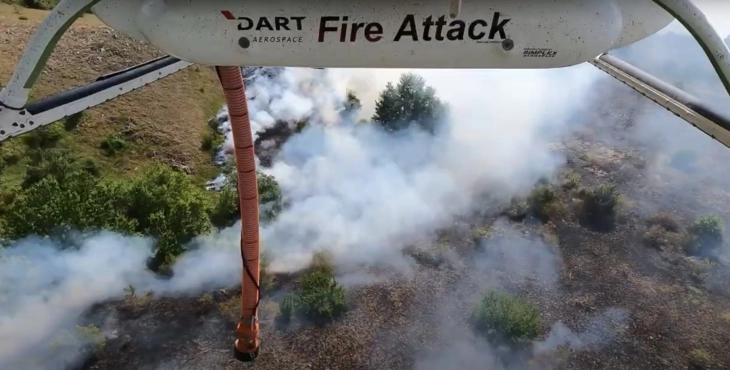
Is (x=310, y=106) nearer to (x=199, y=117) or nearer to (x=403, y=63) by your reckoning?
(x=199, y=117)

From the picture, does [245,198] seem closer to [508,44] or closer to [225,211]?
[508,44]

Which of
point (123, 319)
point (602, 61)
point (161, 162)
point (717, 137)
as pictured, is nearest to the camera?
point (717, 137)

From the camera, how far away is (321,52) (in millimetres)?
3914

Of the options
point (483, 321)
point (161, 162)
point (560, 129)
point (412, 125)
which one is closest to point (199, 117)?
point (161, 162)

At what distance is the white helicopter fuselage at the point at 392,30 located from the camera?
3.68m

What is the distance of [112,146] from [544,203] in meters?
12.5

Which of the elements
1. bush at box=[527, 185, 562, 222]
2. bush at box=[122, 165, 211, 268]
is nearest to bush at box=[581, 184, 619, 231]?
bush at box=[527, 185, 562, 222]

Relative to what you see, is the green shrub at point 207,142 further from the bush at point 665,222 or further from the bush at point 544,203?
the bush at point 665,222

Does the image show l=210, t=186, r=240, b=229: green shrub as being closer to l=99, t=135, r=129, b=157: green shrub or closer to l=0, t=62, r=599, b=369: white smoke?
l=0, t=62, r=599, b=369: white smoke

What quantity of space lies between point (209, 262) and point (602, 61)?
9.79 meters

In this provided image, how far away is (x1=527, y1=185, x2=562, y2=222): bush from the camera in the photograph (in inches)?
616


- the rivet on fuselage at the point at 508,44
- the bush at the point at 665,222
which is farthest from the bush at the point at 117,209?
the bush at the point at 665,222

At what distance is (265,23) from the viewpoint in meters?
3.83

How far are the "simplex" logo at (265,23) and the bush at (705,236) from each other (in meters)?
14.6
